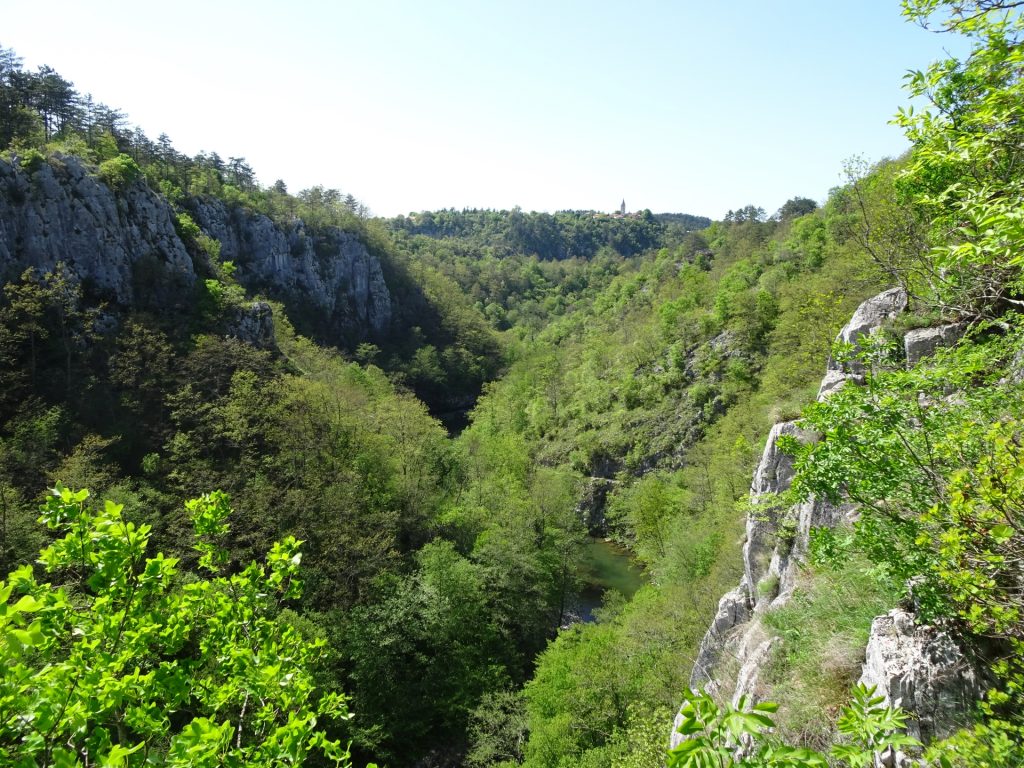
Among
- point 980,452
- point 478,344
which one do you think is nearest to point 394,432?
point 980,452

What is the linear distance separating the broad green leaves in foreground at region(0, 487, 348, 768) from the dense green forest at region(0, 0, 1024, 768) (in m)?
0.04

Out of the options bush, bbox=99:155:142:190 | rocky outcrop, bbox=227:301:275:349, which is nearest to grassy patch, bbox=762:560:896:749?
rocky outcrop, bbox=227:301:275:349

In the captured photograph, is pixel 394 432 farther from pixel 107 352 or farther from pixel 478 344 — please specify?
pixel 478 344

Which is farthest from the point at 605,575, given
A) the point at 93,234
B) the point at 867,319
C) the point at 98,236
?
the point at 93,234

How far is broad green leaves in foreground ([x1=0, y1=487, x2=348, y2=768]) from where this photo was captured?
3.25 metres

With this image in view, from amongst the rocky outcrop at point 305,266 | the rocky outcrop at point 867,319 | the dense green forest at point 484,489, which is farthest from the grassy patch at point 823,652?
the rocky outcrop at point 305,266

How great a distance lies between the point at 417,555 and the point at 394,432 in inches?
380

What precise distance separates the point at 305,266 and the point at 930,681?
3045 inches

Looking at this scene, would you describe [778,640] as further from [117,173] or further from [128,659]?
[117,173]

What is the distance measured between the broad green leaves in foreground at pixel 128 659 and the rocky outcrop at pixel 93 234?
36.6 metres

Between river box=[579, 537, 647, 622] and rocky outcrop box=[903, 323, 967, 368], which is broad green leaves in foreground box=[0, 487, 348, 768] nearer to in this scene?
rocky outcrop box=[903, 323, 967, 368]

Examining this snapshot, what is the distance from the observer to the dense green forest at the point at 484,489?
4.22 meters

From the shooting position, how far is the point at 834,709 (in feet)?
19.8

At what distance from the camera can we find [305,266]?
72438 millimetres
